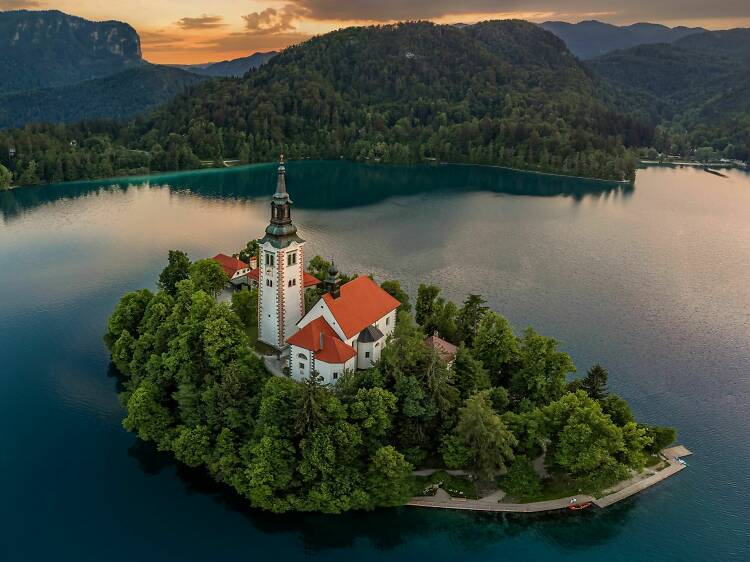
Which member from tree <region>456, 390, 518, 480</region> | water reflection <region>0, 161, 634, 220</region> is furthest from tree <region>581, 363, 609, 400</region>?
water reflection <region>0, 161, 634, 220</region>

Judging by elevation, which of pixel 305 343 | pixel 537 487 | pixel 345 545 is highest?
pixel 305 343

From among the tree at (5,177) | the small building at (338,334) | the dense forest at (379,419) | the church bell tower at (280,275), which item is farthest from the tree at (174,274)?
the tree at (5,177)

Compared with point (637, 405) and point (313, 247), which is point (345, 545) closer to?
point (637, 405)

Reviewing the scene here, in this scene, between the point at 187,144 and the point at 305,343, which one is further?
the point at 187,144

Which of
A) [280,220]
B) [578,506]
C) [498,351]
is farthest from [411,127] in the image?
[578,506]

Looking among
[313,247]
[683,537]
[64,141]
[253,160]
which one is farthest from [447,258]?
[64,141]

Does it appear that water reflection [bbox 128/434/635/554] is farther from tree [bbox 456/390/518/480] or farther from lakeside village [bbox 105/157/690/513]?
tree [bbox 456/390/518/480]

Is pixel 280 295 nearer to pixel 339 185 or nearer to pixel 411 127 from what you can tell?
pixel 339 185

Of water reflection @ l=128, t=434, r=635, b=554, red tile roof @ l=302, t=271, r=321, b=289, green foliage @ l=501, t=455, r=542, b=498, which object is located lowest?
water reflection @ l=128, t=434, r=635, b=554
